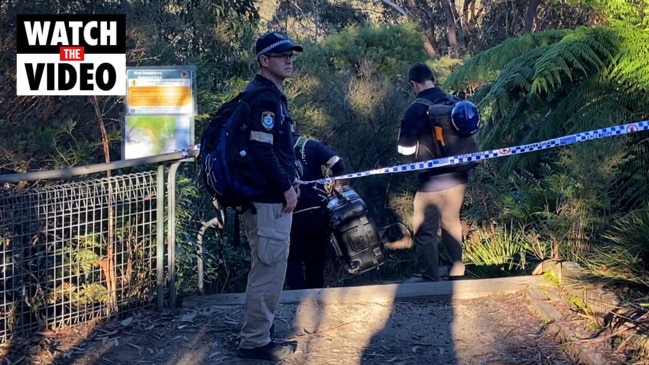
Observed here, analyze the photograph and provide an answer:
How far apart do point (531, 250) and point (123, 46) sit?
456 centimetres

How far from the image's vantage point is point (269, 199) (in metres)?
4.59

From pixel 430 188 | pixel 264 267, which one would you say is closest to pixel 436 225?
pixel 430 188

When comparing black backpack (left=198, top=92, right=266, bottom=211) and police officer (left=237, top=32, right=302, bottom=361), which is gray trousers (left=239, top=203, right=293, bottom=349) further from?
black backpack (left=198, top=92, right=266, bottom=211)

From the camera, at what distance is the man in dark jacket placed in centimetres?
677

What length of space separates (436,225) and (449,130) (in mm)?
844

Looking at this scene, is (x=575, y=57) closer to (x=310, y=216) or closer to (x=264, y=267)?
(x=310, y=216)

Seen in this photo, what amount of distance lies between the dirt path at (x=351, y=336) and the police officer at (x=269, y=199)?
9.6 inches

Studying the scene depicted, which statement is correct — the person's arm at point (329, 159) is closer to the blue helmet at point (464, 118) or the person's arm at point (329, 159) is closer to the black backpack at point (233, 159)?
Result: the blue helmet at point (464, 118)

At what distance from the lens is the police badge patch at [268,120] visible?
4.44 m

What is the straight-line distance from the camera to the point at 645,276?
5.38 meters

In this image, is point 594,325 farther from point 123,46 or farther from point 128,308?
point 123,46

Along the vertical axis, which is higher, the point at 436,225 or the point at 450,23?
the point at 450,23

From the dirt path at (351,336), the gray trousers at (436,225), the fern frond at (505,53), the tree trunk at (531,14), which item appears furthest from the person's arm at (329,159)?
the tree trunk at (531,14)

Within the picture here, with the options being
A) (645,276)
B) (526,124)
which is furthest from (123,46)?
(645,276)
